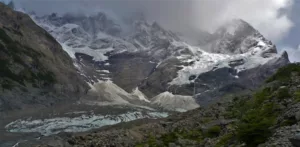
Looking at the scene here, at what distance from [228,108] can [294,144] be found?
87.3 ft

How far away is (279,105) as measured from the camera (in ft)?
98.0

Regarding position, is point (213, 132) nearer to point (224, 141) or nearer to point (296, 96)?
point (224, 141)

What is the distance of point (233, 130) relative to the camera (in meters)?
30.7

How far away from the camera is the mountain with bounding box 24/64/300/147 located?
74.1 feet

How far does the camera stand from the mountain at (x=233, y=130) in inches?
890

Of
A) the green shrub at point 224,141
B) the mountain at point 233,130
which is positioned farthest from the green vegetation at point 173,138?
the green shrub at point 224,141

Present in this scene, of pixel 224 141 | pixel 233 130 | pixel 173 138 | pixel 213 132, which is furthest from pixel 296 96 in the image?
pixel 173 138

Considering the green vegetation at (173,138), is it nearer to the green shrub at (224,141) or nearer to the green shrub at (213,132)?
the green shrub at (213,132)

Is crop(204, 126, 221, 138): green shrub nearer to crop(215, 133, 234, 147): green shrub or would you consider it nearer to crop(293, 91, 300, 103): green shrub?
crop(215, 133, 234, 147): green shrub

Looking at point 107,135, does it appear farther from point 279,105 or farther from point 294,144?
point 294,144

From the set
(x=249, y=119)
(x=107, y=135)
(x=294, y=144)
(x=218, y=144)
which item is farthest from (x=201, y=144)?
(x=294, y=144)

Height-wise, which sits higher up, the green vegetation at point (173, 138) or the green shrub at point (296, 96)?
the green shrub at point (296, 96)

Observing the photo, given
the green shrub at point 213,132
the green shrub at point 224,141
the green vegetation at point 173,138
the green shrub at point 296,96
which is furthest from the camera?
the green vegetation at point 173,138

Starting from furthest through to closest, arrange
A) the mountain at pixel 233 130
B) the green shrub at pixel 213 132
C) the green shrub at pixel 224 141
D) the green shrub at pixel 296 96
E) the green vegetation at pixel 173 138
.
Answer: the green vegetation at pixel 173 138, the green shrub at pixel 213 132, the green shrub at pixel 296 96, the green shrub at pixel 224 141, the mountain at pixel 233 130
